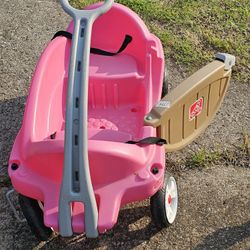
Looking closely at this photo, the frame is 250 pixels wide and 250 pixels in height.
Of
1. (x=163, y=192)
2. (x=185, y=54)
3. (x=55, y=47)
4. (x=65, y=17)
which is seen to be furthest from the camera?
(x=65, y=17)

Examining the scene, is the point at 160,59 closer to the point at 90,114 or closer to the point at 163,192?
the point at 90,114

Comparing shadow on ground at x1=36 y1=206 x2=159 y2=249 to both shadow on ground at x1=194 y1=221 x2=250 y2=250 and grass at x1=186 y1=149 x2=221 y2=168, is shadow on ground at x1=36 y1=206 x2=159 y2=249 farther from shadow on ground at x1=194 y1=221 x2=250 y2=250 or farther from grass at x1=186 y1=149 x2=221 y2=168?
grass at x1=186 y1=149 x2=221 y2=168

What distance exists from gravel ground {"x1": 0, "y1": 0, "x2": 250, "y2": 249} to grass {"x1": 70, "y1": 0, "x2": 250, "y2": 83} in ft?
0.37

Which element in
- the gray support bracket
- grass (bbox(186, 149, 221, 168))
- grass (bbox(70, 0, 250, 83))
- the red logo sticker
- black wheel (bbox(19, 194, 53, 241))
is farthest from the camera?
grass (bbox(70, 0, 250, 83))

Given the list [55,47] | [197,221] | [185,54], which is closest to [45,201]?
[197,221]

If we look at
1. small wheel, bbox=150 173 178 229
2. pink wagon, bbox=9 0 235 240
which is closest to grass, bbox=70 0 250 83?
pink wagon, bbox=9 0 235 240

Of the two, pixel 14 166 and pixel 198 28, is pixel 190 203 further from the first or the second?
pixel 198 28

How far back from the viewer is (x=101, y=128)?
2.11m

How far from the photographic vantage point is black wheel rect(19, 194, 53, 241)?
5.82ft

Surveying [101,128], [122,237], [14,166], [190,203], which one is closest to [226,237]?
[190,203]

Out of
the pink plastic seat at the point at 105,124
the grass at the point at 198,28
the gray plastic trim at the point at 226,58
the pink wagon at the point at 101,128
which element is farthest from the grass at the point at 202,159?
the grass at the point at 198,28

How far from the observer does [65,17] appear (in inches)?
115

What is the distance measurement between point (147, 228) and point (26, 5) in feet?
5.32

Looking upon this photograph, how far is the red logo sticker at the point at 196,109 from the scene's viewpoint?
191 centimetres
